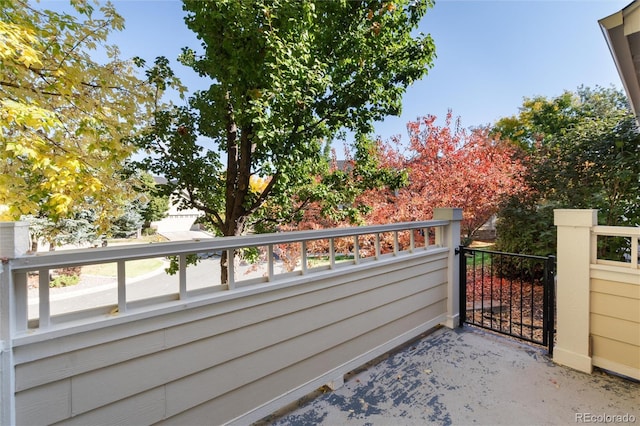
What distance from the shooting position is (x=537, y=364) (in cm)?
249

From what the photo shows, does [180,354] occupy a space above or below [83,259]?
below

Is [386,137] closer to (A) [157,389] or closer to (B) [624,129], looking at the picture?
(B) [624,129]

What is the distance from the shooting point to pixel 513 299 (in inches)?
208

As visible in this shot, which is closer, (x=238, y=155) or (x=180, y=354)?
(x=180, y=354)

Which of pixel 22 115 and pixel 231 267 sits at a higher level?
pixel 22 115

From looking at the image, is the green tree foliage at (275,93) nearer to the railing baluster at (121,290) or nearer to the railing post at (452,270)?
the railing post at (452,270)

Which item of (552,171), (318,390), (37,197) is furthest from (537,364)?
(37,197)

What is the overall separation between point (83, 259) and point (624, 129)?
280 inches

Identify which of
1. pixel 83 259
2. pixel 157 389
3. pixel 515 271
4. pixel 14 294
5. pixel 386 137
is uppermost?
pixel 386 137

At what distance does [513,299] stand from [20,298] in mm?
6392

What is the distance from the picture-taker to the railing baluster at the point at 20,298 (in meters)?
1.08

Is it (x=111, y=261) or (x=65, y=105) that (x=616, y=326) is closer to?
(x=111, y=261)

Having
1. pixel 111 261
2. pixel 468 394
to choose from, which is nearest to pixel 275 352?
pixel 111 261

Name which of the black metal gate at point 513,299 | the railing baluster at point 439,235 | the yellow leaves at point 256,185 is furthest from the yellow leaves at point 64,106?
the black metal gate at point 513,299
